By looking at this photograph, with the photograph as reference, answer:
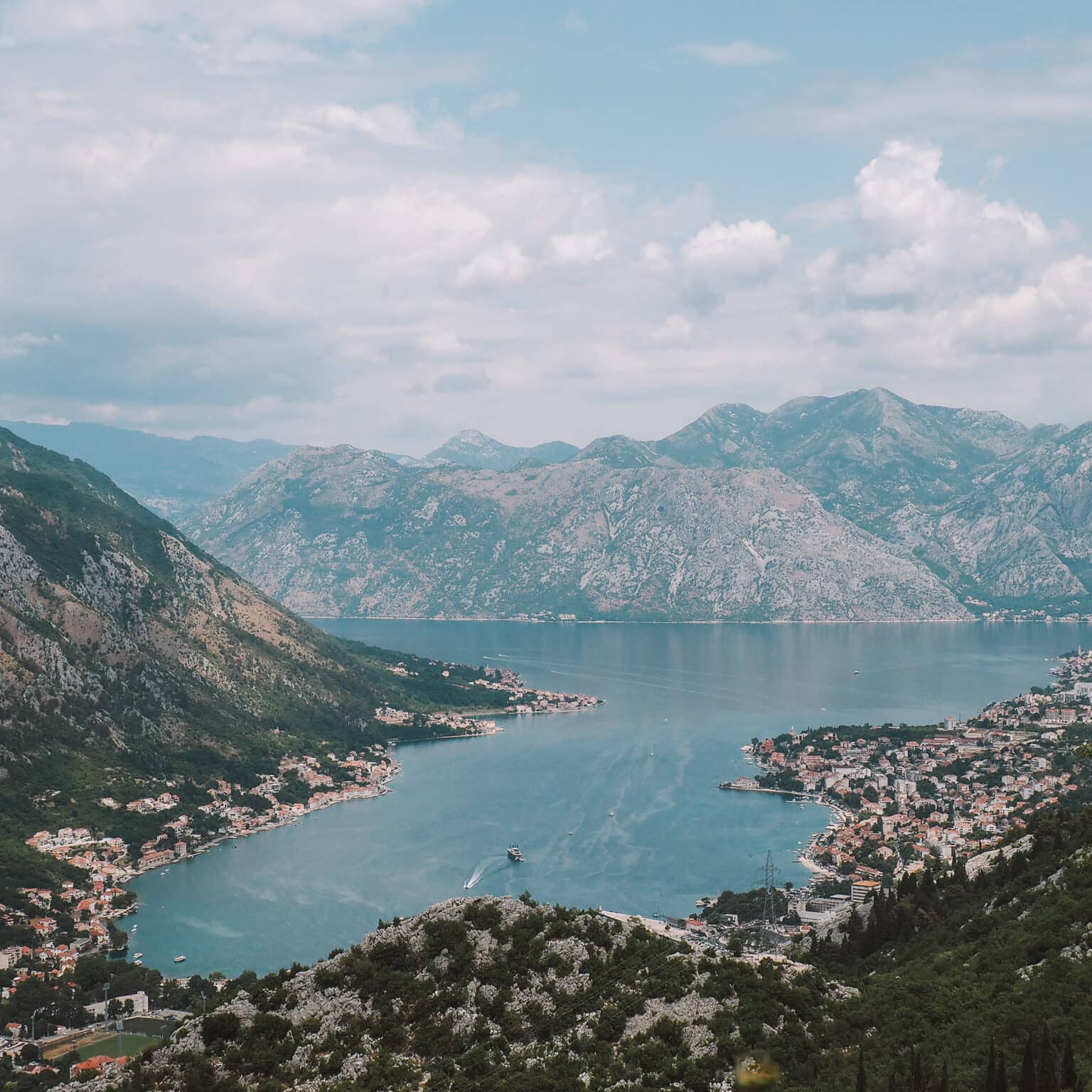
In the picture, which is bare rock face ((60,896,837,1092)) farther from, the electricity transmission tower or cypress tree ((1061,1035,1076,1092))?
the electricity transmission tower

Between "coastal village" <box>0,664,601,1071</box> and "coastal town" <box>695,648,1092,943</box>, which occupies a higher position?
"coastal town" <box>695,648,1092,943</box>

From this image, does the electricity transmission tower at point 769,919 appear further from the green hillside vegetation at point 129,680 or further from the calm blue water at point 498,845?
the green hillside vegetation at point 129,680

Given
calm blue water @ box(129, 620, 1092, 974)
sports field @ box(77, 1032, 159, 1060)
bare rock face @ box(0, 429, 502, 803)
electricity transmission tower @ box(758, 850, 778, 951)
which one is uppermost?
bare rock face @ box(0, 429, 502, 803)

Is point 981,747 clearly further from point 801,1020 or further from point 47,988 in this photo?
point 801,1020

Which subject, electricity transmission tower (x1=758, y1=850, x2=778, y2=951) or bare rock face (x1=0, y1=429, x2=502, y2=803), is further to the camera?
bare rock face (x1=0, y1=429, x2=502, y2=803)

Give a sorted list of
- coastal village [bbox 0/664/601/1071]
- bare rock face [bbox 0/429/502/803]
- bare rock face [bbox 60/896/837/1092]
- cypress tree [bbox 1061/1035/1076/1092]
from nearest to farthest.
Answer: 1. cypress tree [bbox 1061/1035/1076/1092]
2. bare rock face [bbox 60/896/837/1092]
3. coastal village [bbox 0/664/601/1071]
4. bare rock face [bbox 0/429/502/803]

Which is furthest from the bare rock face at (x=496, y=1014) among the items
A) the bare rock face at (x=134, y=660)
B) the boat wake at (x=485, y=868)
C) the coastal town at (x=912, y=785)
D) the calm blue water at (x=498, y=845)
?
the bare rock face at (x=134, y=660)

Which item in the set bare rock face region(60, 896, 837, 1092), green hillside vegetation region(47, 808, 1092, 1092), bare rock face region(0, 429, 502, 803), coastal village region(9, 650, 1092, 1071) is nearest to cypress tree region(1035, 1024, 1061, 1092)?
green hillside vegetation region(47, 808, 1092, 1092)
